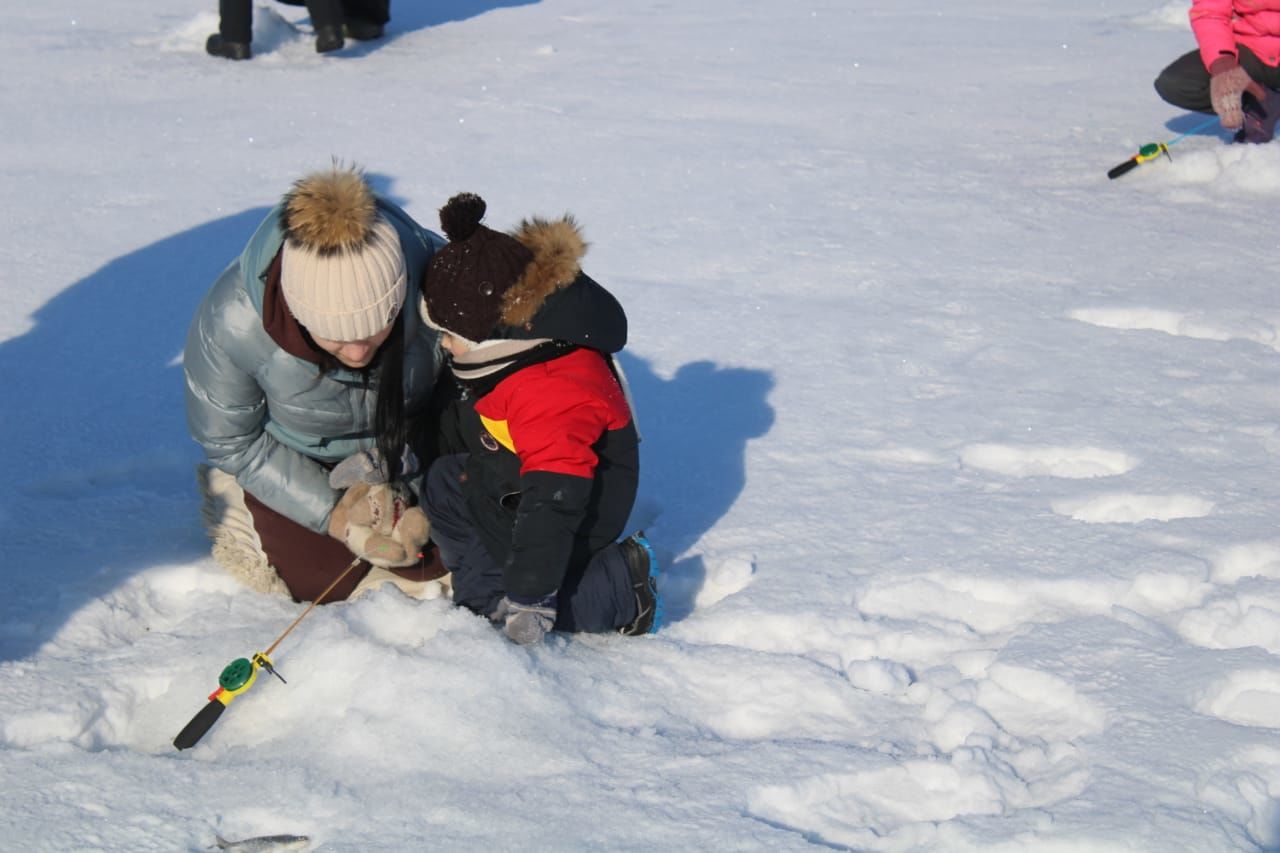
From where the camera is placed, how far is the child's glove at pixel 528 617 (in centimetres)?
236

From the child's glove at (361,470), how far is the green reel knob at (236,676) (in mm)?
530

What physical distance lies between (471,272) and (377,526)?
2.14 feet

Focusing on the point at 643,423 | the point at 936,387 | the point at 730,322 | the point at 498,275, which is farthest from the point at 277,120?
the point at 498,275

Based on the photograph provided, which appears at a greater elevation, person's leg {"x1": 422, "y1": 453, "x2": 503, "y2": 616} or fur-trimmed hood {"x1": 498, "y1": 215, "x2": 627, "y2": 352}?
fur-trimmed hood {"x1": 498, "y1": 215, "x2": 627, "y2": 352}

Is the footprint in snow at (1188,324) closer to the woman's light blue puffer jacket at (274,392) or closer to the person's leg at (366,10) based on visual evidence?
the woman's light blue puffer jacket at (274,392)

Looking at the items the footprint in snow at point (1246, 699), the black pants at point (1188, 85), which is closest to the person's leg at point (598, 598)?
the footprint in snow at point (1246, 699)

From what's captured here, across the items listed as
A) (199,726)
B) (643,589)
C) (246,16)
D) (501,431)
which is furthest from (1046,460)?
(246,16)

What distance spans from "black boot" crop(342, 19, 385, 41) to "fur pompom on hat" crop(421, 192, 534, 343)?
17.4 feet

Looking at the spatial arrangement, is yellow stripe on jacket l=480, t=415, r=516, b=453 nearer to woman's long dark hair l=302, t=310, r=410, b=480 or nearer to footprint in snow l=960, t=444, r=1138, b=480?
woman's long dark hair l=302, t=310, r=410, b=480

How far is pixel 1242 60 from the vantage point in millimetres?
5211

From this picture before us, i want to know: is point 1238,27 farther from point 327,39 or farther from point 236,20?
point 236,20

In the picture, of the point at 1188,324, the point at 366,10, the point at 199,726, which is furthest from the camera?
the point at 366,10

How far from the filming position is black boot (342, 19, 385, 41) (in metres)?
7.23

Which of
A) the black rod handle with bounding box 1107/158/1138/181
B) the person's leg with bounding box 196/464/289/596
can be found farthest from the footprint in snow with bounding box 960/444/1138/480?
the black rod handle with bounding box 1107/158/1138/181
